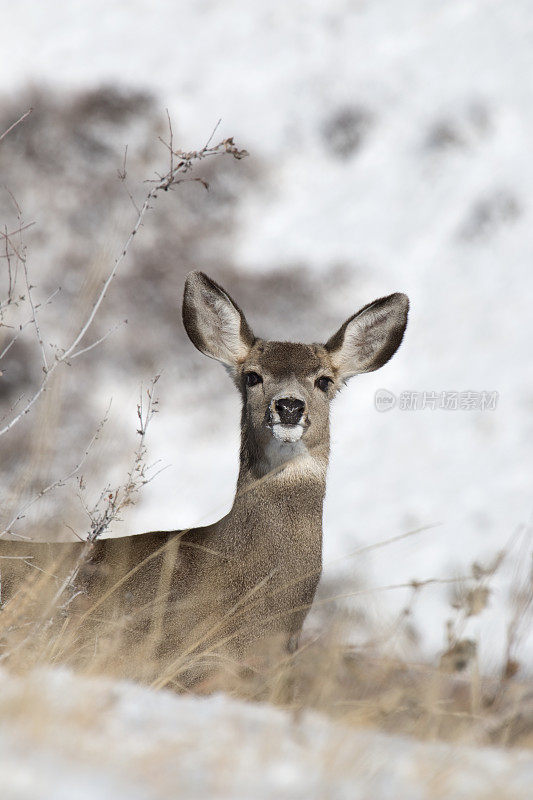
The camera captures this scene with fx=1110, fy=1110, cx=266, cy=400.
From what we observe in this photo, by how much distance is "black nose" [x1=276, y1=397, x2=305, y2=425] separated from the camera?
4312 millimetres

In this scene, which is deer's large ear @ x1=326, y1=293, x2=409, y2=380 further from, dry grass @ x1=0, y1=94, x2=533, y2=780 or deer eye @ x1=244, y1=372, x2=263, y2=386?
dry grass @ x1=0, y1=94, x2=533, y2=780

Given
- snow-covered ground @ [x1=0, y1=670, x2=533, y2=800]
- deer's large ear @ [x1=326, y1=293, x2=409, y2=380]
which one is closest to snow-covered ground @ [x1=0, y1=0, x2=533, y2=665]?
deer's large ear @ [x1=326, y1=293, x2=409, y2=380]

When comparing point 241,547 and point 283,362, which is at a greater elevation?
point 283,362

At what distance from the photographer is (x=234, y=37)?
3177 cm

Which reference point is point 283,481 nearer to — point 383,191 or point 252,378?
point 252,378

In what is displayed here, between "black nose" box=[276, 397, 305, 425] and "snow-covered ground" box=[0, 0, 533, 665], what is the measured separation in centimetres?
1254

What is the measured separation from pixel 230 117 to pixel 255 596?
2270 centimetres

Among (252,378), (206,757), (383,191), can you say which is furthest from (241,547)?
(383,191)

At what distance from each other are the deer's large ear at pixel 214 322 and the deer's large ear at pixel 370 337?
0.42 m

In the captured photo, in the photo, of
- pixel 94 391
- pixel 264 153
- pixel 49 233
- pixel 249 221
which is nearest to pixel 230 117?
pixel 264 153

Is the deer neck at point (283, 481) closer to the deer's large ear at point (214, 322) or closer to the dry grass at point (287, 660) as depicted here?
the dry grass at point (287, 660)

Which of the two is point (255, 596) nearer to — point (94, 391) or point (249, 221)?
point (94, 391)

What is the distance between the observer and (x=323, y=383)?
4906mm

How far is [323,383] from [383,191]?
2379 cm
